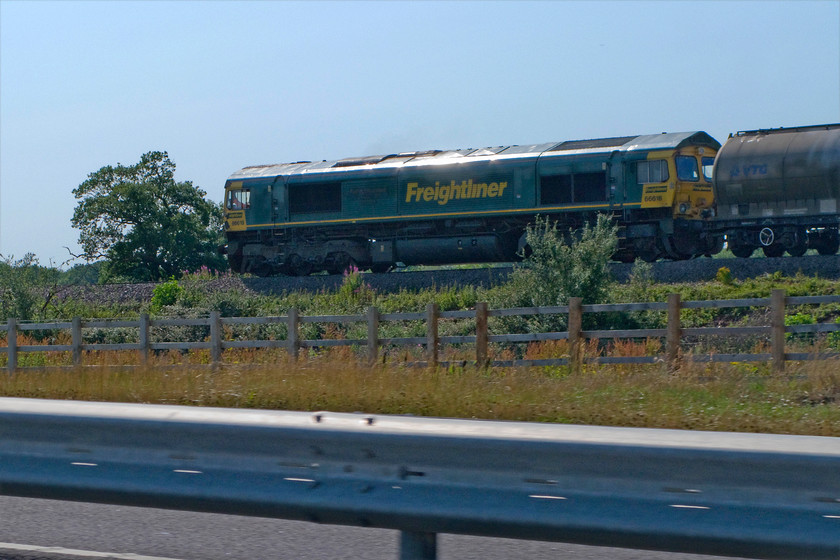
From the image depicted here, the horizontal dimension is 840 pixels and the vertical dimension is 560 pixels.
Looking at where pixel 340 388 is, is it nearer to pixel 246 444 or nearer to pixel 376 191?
pixel 246 444

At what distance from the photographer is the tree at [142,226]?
55.1m

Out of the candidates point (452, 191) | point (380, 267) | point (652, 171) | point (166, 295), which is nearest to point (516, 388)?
point (652, 171)

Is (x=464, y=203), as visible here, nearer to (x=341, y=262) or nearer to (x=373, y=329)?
(x=341, y=262)

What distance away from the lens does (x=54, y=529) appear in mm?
5113

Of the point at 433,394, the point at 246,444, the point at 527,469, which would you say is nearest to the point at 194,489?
the point at 246,444

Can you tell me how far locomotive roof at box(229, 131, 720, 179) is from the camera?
25116mm

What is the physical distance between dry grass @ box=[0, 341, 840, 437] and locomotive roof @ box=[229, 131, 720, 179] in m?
12.6

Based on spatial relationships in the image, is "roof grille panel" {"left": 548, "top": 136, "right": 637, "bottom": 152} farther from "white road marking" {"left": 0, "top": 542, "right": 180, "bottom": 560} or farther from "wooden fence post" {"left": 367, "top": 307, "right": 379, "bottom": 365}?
"white road marking" {"left": 0, "top": 542, "right": 180, "bottom": 560}

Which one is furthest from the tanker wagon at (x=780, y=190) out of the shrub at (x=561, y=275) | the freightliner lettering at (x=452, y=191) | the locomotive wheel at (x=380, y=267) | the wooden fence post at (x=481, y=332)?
the wooden fence post at (x=481, y=332)

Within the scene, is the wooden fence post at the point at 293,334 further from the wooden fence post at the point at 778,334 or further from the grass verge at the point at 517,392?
the wooden fence post at the point at 778,334

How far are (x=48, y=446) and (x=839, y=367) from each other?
30.6 feet

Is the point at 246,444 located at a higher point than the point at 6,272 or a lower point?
lower

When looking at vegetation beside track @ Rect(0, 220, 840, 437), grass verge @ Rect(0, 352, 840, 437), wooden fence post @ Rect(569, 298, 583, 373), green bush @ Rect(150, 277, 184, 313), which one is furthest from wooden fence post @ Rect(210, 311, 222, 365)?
green bush @ Rect(150, 277, 184, 313)

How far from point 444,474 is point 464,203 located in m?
23.8
